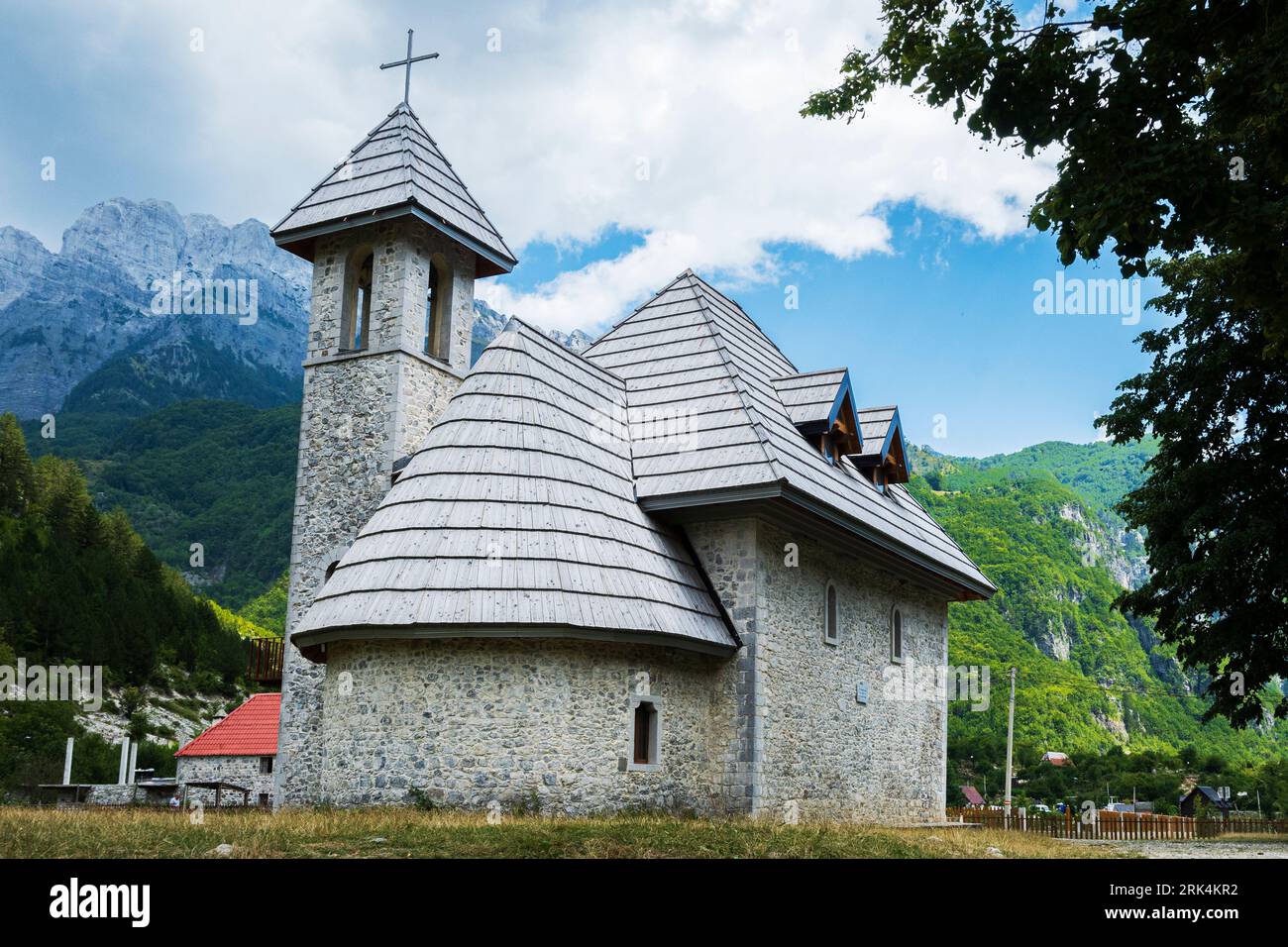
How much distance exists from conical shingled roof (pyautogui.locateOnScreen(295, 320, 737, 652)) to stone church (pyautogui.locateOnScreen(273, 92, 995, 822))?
0.13ft

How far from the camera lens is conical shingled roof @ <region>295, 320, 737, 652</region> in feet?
48.1

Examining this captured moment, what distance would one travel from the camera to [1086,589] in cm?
7850

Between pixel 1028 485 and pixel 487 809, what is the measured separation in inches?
3196

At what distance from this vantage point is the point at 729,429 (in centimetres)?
1858

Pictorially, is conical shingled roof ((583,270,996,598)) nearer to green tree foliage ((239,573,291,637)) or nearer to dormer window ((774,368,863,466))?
dormer window ((774,368,863,466))

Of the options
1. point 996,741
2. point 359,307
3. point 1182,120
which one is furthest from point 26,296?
point 1182,120

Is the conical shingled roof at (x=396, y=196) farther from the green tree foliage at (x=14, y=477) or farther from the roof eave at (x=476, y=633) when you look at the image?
the green tree foliage at (x=14, y=477)

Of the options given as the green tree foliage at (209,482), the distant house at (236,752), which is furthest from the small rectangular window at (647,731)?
the green tree foliage at (209,482)

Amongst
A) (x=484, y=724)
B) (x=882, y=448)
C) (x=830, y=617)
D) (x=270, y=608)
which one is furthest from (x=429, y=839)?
(x=270, y=608)

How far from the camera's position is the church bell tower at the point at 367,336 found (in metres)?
20.1

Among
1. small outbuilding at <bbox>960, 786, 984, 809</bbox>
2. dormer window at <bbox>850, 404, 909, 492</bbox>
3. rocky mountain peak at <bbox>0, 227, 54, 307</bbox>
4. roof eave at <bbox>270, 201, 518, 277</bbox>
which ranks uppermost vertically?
rocky mountain peak at <bbox>0, 227, 54, 307</bbox>

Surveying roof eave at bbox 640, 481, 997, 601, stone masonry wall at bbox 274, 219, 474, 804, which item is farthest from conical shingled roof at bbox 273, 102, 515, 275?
roof eave at bbox 640, 481, 997, 601

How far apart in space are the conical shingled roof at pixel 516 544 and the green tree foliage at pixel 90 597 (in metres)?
56.0
